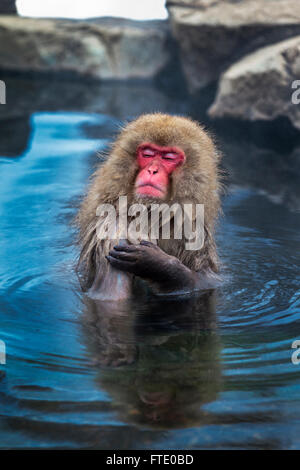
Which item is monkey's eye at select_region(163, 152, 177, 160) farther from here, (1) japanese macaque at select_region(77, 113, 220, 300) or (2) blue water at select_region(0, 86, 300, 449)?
(2) blue water at select_region(0, 86, 300, 449)

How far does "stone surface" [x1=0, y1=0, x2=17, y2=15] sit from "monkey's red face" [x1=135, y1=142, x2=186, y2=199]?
355 inches

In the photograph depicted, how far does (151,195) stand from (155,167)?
15cm

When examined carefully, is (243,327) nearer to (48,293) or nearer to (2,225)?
(48,293)

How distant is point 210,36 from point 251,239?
16.9 feet

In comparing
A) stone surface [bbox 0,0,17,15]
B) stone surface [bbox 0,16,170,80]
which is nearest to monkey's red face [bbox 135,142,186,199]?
stone surface [bbox 0,16,170,80]

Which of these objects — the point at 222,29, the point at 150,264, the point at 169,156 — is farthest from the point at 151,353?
the point at 222,29

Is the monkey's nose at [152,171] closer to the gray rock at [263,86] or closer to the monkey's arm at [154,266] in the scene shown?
the monkey's arm at [154,266]

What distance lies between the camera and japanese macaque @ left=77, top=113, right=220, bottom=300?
3.43 m

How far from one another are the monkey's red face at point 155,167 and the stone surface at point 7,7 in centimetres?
901

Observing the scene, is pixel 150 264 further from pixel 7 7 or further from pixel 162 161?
pixel 7 7

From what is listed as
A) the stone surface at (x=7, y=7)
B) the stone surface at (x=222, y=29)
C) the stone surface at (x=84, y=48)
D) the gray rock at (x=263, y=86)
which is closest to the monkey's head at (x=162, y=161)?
the gray rock at (x=263, y=86)

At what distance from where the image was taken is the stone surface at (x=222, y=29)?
8883mm
